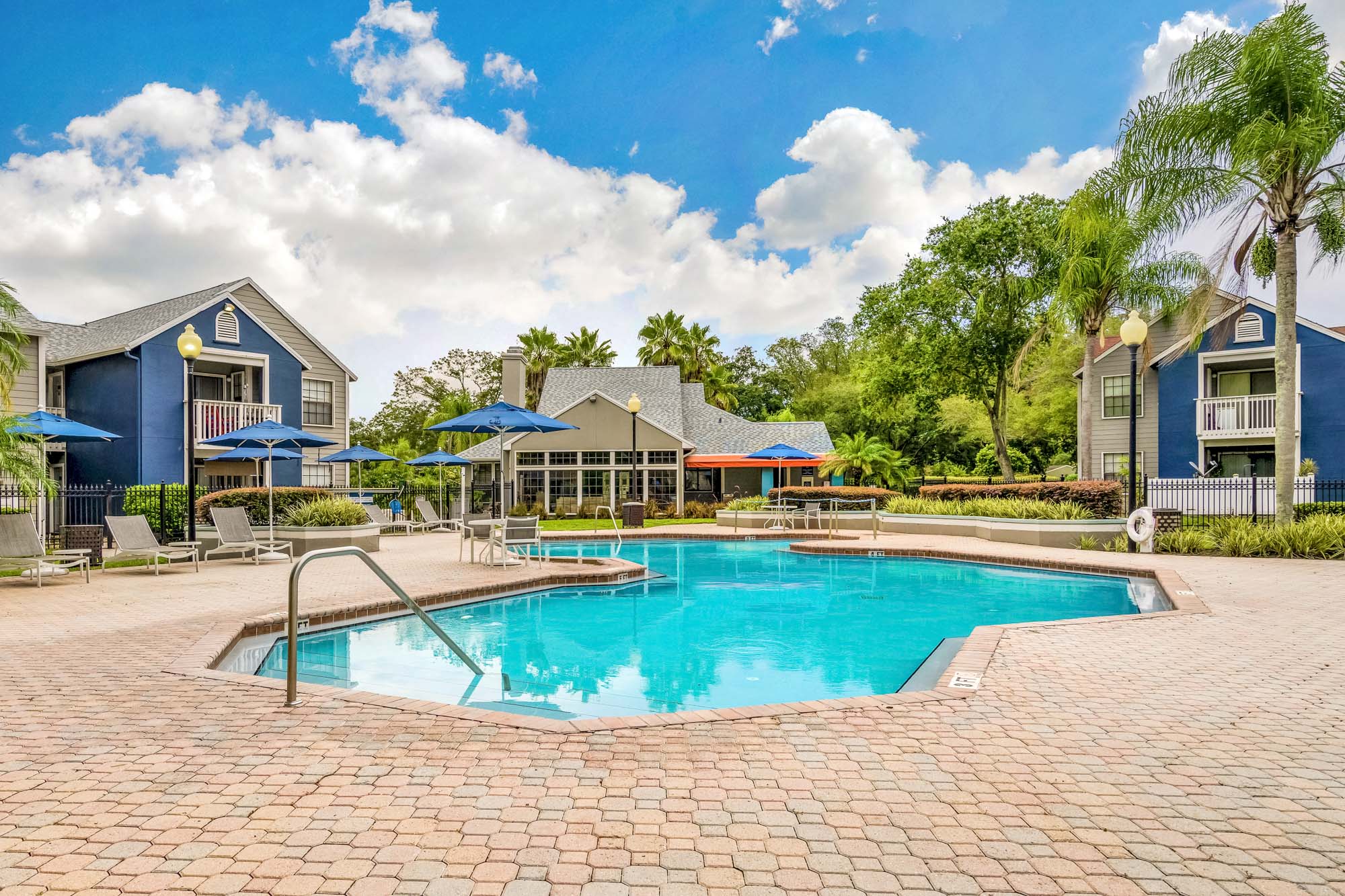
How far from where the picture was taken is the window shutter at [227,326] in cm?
→ 2250

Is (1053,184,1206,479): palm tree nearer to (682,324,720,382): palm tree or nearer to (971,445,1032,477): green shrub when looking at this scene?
(971,445,1032,477): green shrub

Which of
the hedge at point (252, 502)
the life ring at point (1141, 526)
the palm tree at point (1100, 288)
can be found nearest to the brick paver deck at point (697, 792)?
the life ring at point (1141, 526)

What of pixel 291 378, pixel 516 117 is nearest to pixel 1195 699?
pixel 516 117

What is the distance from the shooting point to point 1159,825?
310 centimetres

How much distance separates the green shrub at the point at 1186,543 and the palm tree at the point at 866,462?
1431 cm

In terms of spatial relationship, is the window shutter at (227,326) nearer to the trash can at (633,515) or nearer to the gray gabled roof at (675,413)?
the gray gabled roof at (675,413)

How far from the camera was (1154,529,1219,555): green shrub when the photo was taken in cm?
1456

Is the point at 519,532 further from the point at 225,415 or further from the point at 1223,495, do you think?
the point at 1223,495

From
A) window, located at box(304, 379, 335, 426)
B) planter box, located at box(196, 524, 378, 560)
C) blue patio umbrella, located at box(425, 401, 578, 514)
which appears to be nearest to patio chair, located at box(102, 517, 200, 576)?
Answer: planter box, located at box(196, 524, 378, 560)

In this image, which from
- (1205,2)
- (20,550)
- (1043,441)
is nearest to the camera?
(20,550)

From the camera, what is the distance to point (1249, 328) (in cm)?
2428

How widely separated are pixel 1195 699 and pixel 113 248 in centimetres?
2517

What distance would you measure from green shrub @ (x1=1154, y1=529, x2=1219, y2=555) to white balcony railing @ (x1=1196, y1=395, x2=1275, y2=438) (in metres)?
10.9

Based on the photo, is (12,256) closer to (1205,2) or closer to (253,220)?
(253,220)
